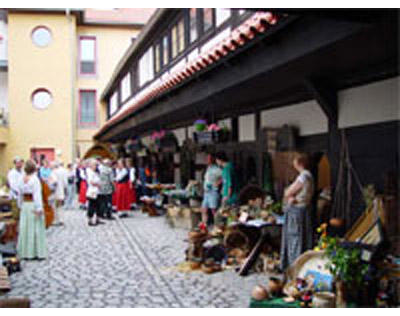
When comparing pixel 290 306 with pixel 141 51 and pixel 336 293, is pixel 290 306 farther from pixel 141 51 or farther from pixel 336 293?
pixel 141 51

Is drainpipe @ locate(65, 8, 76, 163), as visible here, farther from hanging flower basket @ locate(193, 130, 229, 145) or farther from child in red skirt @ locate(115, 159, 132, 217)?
hanging flower basket @ locate(193, 130, 229, 145)

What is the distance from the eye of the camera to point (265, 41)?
16.3 ft

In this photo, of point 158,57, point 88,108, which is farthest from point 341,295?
point 88,108

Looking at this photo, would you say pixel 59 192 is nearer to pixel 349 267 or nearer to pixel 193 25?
Result: pixel 193 25

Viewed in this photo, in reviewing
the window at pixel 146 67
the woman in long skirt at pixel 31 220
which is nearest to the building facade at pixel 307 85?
the woman in long skirt at pixel 31 220

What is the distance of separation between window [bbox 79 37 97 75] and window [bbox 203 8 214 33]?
18497mm

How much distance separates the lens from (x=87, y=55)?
27.5 metres

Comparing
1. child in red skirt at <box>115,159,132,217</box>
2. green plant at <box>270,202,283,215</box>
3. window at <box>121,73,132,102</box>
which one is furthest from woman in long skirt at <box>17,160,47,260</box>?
window at <box>121,73,132,102</box>

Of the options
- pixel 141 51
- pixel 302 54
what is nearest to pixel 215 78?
pixel 302 54

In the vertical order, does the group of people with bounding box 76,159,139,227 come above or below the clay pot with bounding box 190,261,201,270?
above

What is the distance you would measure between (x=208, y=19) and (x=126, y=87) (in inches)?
465

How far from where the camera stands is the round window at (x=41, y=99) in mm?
25608

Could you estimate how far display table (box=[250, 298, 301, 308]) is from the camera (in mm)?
4945

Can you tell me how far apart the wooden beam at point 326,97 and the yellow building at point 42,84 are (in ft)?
64.7
